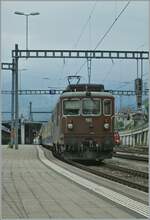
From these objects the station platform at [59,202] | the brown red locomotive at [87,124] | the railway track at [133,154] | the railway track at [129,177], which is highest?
the brown red locomotive at [87,124]

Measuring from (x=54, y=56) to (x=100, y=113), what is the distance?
15657mm

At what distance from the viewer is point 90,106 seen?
86.2 ft

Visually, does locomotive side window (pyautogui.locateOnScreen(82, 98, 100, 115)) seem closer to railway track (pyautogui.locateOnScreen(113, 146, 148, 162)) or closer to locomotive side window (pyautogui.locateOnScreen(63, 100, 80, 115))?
locomotive side window (pyautogui.locateOnScreen(63, 100, 80, 115))

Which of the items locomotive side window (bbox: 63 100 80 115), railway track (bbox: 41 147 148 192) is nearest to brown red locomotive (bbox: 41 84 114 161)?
locomotive side window (bbox: 63 100 80 115)

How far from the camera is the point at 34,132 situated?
12156 centimetres

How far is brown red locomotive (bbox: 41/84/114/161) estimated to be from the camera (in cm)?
2578

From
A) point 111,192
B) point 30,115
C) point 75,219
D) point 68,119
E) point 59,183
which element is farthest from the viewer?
point 30,115

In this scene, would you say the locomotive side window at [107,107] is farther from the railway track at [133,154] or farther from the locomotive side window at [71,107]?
the railway track at [133,154]

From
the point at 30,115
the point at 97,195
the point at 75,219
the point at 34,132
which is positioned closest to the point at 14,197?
the point at 97,195

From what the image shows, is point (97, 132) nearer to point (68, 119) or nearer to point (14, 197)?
point (68, 119)

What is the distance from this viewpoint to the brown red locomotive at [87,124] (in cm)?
2578

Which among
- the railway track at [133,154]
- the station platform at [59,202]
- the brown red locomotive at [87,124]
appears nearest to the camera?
the station platform at [59,202]

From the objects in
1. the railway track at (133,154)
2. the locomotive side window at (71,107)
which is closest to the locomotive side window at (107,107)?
the locomotive side window at (71,107)

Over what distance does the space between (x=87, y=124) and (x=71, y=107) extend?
1.11 metres
